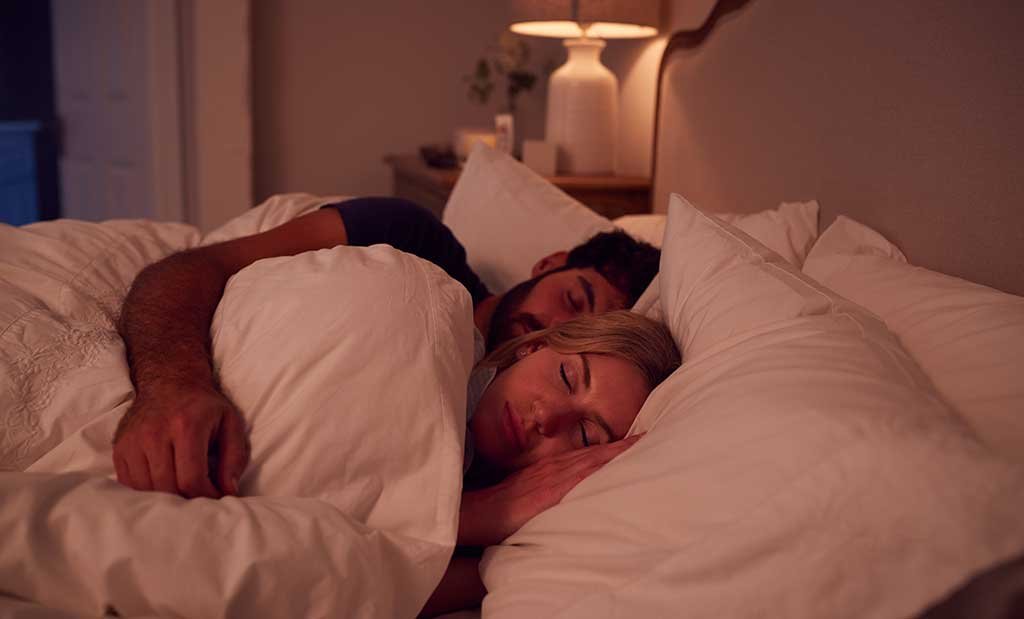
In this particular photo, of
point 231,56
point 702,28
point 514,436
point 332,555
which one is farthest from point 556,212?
point 231,56

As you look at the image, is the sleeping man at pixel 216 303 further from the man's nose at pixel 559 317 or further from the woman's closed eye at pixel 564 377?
the woman's closed eye at pixel 564 377

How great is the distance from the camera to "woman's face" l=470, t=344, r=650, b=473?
3.04ft

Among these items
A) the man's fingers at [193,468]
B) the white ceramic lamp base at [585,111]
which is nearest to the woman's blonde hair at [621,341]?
the man's fingers at [193,468]

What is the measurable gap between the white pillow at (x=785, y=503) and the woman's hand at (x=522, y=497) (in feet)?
0.13

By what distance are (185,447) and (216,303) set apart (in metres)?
0.37

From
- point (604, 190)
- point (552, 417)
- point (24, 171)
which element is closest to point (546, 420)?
point (552, 417)

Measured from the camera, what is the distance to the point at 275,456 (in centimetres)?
74

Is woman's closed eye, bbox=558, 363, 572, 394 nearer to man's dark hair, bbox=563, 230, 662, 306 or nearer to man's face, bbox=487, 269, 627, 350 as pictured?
man's face, bbox=487, 269, 627, 350

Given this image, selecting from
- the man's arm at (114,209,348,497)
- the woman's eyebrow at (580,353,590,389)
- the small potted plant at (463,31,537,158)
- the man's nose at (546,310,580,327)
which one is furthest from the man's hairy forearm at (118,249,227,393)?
the small potted plant at (463,31,537,158)

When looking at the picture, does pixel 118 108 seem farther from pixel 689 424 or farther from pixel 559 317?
pixel 689 424

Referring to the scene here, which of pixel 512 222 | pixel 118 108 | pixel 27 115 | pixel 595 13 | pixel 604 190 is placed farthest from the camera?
pixel 27 115

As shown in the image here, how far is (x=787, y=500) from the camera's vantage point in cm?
57

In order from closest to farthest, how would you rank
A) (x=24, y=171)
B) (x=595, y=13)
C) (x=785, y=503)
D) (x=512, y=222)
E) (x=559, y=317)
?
(x=785, y=503), (x=559, y=317), (x=512, y=222), (x=595, y=13), (x=24, y=171)

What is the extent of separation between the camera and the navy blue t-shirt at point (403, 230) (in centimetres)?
140
